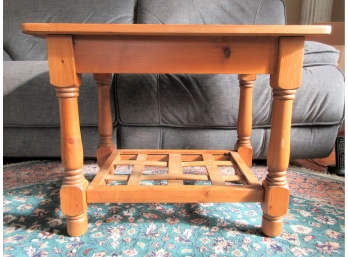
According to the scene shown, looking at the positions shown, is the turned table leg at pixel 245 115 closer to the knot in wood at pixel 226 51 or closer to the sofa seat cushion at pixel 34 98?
the knot in wood at pixel 226 51

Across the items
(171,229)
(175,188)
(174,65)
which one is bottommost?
(171,229)

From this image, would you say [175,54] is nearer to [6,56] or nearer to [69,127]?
[69,127]

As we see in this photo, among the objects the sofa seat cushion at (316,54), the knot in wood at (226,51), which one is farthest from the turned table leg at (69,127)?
the sofa seat cushion at (316,54)

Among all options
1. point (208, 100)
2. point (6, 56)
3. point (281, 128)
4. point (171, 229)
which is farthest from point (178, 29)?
point (6, 56)

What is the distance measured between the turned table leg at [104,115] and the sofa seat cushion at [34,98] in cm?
13

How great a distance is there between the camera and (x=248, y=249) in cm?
59

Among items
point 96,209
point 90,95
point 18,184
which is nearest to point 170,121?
point 90,95

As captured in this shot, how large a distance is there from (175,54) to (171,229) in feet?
1.30

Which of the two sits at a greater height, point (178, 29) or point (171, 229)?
point (178, 29)

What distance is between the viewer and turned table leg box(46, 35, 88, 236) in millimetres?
569

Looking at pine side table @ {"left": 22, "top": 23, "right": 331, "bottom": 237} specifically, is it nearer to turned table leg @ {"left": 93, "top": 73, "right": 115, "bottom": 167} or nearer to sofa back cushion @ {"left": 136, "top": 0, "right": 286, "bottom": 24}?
turned table leg @ {"left": 93, "top": 73, "right": 115, "bottom": 167}

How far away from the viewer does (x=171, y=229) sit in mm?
664

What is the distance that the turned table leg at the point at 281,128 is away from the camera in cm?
57

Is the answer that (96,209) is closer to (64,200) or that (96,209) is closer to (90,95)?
(64,200)
